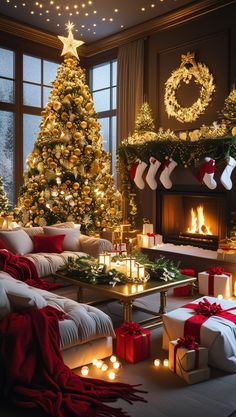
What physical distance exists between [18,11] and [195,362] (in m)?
6.28

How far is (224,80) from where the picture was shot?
618 cm

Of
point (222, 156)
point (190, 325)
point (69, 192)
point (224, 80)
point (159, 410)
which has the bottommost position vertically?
point (159, 410)

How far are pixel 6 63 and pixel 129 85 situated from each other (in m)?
2.24

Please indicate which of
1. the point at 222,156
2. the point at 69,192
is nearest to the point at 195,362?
the point at 222,156

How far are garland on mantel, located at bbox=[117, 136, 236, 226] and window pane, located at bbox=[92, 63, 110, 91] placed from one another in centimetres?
207

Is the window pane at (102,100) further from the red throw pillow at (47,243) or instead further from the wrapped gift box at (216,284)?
the wrapped gift box at (216,284)

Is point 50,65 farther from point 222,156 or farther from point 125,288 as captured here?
point 125,288

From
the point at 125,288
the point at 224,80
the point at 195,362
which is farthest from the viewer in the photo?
the point at 224,80

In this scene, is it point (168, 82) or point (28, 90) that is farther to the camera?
point (28, 90)

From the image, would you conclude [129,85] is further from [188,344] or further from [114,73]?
[188,344]

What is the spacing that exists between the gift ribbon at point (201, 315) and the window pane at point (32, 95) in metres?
5.75

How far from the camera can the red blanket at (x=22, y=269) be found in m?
4.59

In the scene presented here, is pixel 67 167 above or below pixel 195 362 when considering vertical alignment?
above

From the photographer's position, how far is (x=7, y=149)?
7.76 metres
